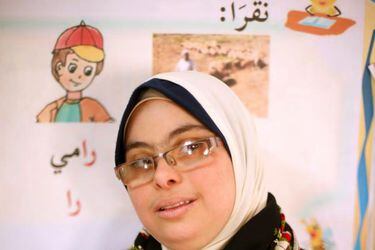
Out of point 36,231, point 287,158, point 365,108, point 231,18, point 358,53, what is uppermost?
point 231,18

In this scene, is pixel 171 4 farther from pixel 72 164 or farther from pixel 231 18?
pixel 72 164

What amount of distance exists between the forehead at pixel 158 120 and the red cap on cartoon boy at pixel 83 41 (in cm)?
34

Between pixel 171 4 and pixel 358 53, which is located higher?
pixel 171 4

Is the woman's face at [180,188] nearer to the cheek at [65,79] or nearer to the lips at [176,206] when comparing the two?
the lips at [176,206]

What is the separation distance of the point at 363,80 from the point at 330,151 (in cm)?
24

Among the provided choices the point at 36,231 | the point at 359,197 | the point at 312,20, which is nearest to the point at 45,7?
the point at 36,231

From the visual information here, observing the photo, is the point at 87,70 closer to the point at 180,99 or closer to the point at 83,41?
the point at 83,41

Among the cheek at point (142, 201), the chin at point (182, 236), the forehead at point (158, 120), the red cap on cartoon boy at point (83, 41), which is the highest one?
the red cap on cartoon boy at point (83, 41)

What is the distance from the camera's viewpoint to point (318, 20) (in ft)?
3.35

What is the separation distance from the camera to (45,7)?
102 cm

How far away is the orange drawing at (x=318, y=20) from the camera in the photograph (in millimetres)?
1021

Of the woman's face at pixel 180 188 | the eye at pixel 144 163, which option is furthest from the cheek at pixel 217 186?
the eye at pixel 144 163

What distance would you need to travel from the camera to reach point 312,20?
3.35ft

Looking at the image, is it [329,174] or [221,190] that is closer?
[221,190]
